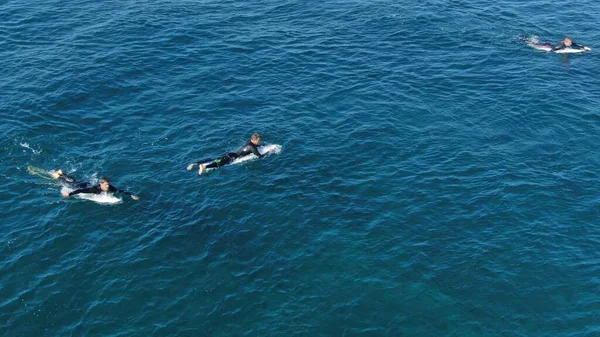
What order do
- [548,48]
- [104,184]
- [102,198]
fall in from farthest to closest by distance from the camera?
[548,48] < [102,198] < [104,184]

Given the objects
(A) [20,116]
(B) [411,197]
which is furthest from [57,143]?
(B) [411,197]

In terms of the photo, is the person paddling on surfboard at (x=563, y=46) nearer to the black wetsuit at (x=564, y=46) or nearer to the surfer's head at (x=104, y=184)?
the black wetsuit at (x=564, y=46)

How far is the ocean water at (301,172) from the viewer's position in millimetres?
43406

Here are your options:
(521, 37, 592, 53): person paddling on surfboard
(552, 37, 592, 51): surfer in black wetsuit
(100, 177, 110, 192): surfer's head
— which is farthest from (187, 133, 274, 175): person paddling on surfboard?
(552, 37, 592, 51): surfer in black wetsuit

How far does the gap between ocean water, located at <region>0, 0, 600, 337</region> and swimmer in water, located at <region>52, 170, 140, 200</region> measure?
1114mm

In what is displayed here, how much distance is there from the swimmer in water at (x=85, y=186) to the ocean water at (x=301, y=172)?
1114 mm

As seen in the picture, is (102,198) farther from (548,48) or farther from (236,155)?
(548,48)

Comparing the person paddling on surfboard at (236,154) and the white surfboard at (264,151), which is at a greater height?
the person paddling on surfboard at (236,154)

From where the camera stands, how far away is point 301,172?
56594 millimetres

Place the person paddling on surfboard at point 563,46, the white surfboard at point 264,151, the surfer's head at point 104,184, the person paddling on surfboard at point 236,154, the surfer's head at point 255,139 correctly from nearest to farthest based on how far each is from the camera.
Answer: the surfer's head at point 104,184
the person paddling on surfboard at point 236,154
the surfer's head at point 255,139
the white surfboard at point 264,151
the person paddling on surfboard at point 563,46

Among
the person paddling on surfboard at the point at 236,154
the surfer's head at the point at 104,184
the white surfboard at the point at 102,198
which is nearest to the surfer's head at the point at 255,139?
the person paddling on surfboard at the point at 236,154

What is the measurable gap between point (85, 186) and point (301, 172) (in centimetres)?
1880

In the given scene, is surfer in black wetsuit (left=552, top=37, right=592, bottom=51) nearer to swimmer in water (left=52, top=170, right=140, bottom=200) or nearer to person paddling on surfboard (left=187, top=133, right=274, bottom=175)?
person paddling on surfboard (left=187, top=133, right=274, bottom=175)

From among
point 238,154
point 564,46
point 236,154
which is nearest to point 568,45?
point 564,46
